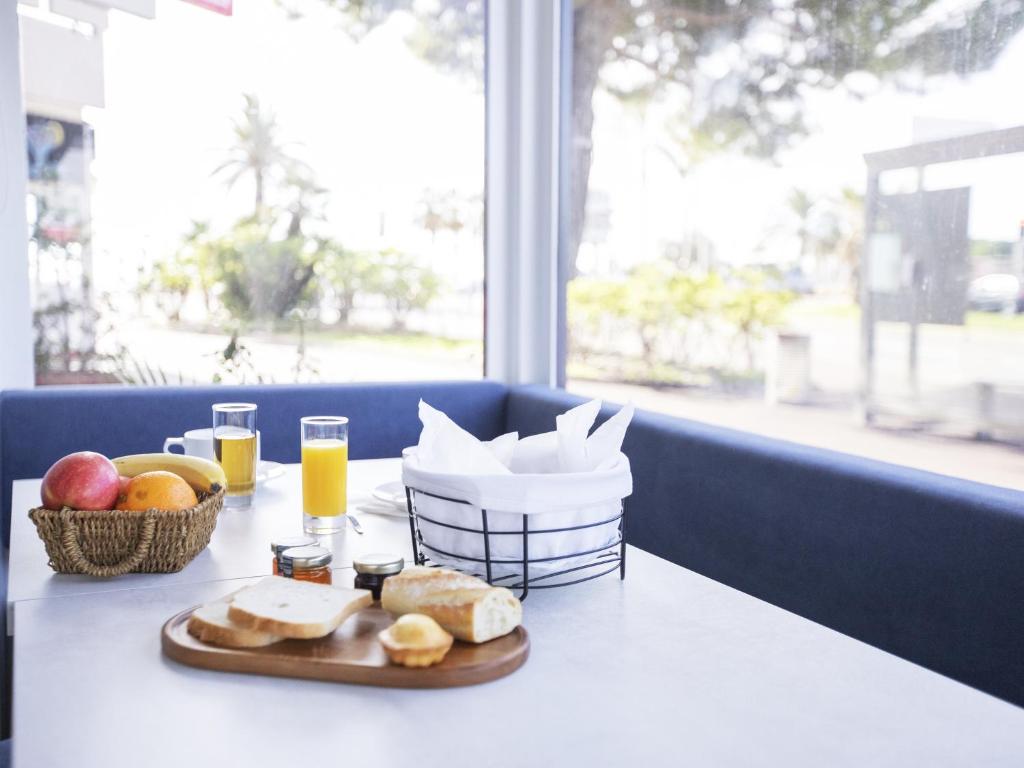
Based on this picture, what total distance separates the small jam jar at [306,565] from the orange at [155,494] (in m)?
0.20

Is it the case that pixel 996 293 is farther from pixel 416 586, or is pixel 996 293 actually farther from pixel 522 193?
pixel 416 586

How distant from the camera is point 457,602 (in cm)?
88

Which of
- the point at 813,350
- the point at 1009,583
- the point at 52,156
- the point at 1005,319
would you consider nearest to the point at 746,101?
the point at 813,350

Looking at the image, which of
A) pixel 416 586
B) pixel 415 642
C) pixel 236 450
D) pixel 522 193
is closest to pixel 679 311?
pixel 522 193

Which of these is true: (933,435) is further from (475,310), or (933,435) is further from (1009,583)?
(1009,583)

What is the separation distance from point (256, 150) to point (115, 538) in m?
2.09

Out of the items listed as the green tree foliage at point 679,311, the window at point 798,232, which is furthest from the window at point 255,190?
the green tree foliage at point 679,311

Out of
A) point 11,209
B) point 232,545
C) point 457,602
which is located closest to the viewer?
point 457,602

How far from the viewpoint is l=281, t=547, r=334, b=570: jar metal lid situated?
40.5 inches

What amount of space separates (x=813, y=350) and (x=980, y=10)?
2075 millimetres

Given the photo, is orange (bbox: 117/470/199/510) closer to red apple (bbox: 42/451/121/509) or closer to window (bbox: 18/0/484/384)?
red apple (bbox: 42/451/121/509)

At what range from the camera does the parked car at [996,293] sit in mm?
2764

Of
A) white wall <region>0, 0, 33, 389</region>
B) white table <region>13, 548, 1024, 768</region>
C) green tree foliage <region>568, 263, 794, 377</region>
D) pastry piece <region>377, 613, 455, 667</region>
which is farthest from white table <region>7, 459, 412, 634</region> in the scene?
green tree foliage <region>568, 263, 794, 377</region>

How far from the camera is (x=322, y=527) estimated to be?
1.37 metres
